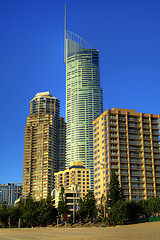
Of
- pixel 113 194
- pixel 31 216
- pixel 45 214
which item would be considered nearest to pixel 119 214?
pixel 113 194

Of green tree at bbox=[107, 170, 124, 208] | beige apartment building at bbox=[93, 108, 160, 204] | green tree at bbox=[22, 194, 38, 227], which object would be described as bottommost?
green tree at bbox=[22, 194, 38, 227]

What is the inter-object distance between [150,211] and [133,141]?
48.4 m

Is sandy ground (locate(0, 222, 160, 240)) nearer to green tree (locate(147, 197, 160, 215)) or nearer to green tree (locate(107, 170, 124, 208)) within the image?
green tree (locate(107, 170, 124, 208))

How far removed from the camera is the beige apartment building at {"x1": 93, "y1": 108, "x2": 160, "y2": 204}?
13738 cm

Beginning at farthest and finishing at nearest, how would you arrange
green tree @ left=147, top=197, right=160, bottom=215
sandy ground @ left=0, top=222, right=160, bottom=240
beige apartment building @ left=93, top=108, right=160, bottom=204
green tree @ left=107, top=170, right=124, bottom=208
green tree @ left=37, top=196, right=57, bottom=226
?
1. beige apartment building @ left=93, top=108, right=160, bottom=204
2. green tree @ left=37, top=196, right=57, bottom=226
3. green tree @ left=107, top=170, right=124, bottom=208
4. green tree @ left=147, top=197, right=160, bottom=215
5. sandy ground @ left=0, top=222, right=160, bottom=240

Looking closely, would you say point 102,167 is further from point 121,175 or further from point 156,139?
point 156,139

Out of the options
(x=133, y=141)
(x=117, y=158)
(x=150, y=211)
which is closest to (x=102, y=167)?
(x=117, y=158)

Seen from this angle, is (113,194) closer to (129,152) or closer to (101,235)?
(129,152)

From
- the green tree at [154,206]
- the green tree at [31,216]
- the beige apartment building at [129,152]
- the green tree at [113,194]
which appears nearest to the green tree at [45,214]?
the green tree at [31,216]

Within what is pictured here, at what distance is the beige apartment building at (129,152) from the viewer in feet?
451

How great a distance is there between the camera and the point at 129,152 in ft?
468

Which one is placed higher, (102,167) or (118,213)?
(102,167)

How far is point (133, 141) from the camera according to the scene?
479ft

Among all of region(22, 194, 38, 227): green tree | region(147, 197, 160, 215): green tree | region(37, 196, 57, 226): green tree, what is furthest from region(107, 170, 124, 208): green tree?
region(22, 194, 38, 227): green tree
